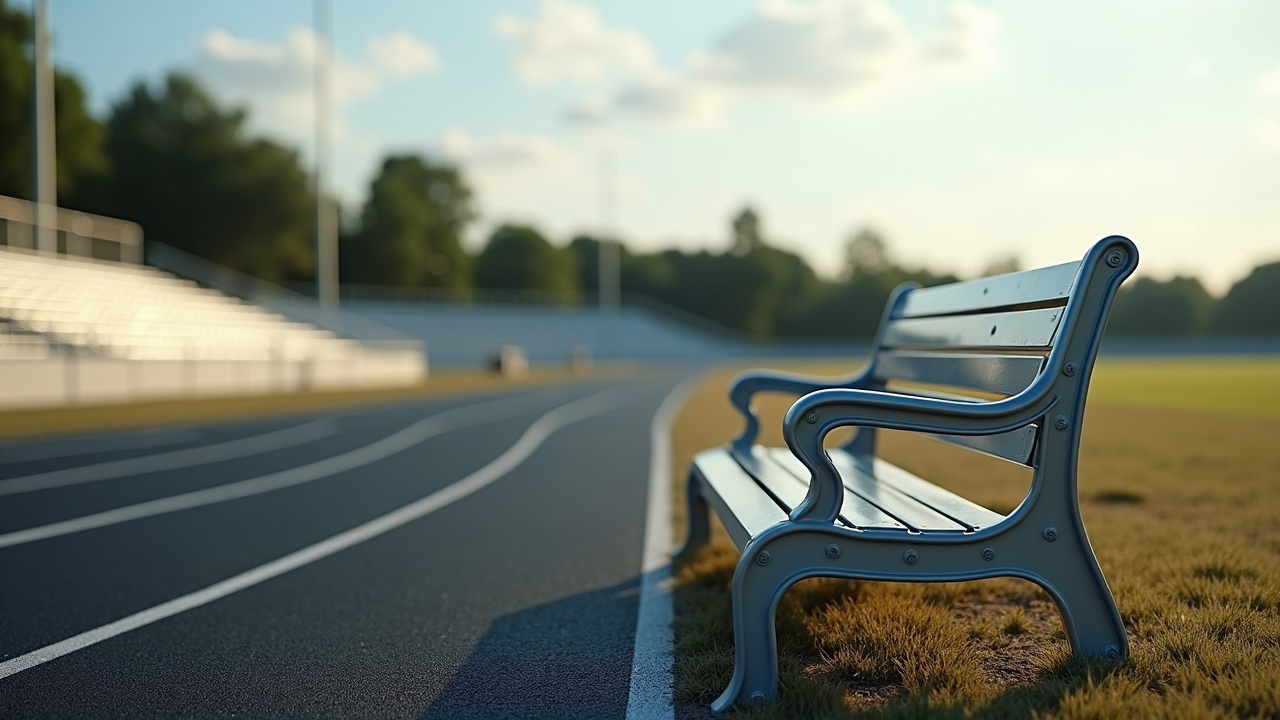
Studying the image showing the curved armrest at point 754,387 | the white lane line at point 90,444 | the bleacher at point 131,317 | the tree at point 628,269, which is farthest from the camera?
the tree at point 628,269

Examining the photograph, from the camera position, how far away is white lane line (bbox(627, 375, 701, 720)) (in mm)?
2719

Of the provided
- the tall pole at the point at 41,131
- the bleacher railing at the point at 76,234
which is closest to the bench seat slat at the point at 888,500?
the bleacher railing at the point at 76,234

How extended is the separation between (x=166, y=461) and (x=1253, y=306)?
206 ft

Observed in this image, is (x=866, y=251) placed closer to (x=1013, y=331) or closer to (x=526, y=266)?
(x=526, y=266)

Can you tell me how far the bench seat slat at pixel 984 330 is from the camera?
8.97 feet

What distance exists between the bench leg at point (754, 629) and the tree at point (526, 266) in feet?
238

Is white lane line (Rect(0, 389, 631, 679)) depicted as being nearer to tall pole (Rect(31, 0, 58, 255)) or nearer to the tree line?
tall pole (Rect(31, 0, 58, 255))

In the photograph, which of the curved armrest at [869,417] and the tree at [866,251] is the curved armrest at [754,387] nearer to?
the curved armrest at [869,417]

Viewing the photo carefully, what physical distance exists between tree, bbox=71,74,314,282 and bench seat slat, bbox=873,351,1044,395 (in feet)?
192

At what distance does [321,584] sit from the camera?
4.27 metres

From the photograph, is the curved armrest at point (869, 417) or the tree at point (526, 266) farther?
the tree at point (526, 266)

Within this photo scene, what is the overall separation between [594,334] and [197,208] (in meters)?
25.4

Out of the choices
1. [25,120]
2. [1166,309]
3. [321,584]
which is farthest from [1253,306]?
[25,120]

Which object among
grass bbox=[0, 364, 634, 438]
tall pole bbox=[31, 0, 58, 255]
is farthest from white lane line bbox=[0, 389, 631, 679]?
tall pole bbox=[31, 0, 58, 255]
